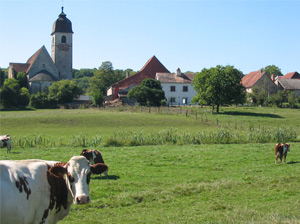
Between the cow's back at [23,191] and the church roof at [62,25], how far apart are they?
344ft

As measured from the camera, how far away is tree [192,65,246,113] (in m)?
61.0

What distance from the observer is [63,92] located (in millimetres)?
83375

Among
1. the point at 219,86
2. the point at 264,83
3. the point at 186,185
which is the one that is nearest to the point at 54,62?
the point at 264,83

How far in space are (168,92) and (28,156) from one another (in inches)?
2610

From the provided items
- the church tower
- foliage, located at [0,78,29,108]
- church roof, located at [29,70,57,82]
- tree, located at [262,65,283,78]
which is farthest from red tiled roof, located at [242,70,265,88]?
foliage, located at [0,78,29,108]

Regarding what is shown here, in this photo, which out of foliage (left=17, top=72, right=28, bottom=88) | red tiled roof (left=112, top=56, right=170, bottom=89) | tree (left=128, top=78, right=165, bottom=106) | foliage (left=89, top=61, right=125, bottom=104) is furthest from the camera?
foliage (left=89, top=61, right=125, bottom=104)

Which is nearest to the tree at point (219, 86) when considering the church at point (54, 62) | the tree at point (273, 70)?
the church at point (54, 62)

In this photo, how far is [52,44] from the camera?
110 meters

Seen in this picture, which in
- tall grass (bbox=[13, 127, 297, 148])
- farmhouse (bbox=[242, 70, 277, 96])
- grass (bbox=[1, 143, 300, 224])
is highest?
farmhouse (bbox=[242, 70, 277, 96])

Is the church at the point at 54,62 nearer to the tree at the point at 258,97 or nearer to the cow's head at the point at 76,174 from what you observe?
the tree at the point at 258,97

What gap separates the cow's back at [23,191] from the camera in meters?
6.03

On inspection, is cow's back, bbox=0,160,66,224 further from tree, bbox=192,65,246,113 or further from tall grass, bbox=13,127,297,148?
tree, bbox=192,65,246,113

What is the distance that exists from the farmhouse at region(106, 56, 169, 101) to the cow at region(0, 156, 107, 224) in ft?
246

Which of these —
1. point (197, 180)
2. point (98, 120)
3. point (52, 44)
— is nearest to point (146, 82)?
point (98, 120)
